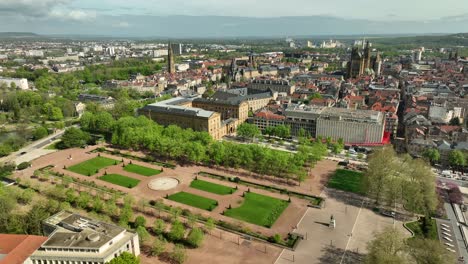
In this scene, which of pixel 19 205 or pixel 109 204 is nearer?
pixel 109 204

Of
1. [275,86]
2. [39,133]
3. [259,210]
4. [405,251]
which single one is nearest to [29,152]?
[39,133]

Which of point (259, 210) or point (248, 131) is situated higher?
point (248, 131)

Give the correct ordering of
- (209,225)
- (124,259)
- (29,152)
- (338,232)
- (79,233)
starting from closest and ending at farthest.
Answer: (124,259) → (79,233) → (209,225) → (338,232) → (29,152)

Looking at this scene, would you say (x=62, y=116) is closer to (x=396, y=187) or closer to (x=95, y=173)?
(x=95, y=173)

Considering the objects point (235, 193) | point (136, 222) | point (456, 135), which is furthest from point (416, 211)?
point (136, 222)

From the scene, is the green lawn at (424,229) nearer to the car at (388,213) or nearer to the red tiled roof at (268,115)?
the car at (388,213)

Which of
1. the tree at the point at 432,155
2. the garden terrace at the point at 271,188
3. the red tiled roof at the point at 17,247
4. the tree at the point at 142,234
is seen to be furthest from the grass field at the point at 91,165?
the tree at the point at 432,155

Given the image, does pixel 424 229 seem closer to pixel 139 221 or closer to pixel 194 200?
pixel 194 200
